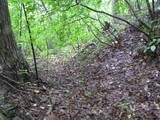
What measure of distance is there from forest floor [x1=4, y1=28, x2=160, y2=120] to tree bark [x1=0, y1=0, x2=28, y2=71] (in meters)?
0.49

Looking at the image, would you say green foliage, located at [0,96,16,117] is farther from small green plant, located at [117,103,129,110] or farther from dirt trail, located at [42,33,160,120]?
small green plant, located at [117,103,129,110]

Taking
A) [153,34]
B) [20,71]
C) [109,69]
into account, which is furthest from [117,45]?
[20,71]

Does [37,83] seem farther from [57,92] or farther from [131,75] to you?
[131,75]

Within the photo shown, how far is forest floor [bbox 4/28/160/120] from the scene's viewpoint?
2602 mm

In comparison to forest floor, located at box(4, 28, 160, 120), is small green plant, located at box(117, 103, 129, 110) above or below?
below

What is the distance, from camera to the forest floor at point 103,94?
2602 millimetres

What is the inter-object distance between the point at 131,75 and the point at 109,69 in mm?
767

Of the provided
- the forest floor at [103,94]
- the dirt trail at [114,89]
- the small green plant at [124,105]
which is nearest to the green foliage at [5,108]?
the forest floor at [103,94]

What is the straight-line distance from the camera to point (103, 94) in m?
3.27

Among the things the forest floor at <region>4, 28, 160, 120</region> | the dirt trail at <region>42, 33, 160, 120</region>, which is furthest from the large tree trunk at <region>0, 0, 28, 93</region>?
the dirt trail at <region>42, 33, 160, 120</region>

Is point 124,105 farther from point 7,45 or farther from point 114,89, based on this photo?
point 7,45

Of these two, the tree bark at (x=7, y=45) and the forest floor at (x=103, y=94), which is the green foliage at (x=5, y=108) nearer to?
the forest floor at (x=103, y=94)

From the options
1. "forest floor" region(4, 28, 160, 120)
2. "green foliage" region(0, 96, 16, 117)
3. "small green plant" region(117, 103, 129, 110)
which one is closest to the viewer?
"green foliage" region(0, 96, 16, 117)

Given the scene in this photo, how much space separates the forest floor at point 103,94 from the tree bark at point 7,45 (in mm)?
488
